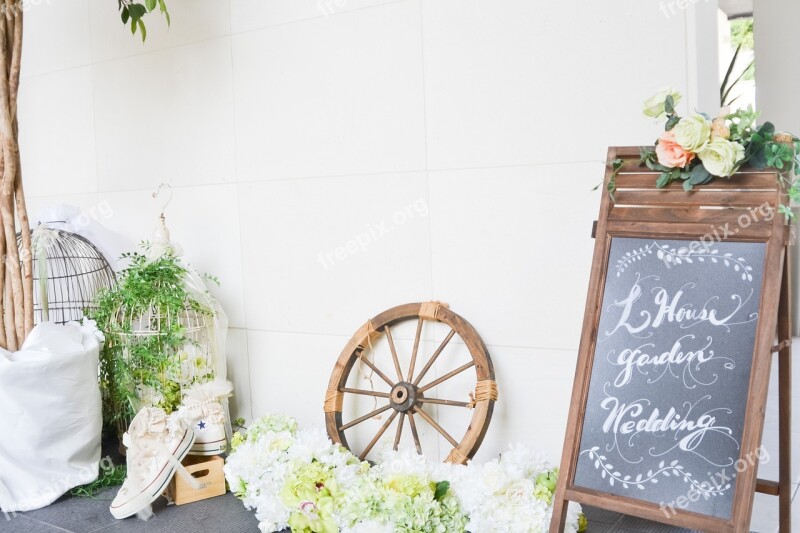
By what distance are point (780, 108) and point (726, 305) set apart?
3596mm

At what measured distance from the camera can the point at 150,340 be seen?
101 inches

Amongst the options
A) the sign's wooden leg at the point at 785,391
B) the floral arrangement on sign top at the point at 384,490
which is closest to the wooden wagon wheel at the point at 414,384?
the floral arrangement on sign top at the point at 384,490

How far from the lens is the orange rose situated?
1743mm

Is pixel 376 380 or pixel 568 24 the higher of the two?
pixel 568 24

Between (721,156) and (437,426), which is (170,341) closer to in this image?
(437,426)

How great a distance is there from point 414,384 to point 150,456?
2.81 ft

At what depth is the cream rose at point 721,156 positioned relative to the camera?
169cm

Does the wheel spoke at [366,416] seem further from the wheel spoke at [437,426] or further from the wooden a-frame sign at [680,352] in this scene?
the wooden a-frame sign at [680,352]

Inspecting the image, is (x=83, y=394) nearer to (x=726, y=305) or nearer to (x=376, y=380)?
(x=376, y=380)

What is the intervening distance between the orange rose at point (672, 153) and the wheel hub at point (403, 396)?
106 cm

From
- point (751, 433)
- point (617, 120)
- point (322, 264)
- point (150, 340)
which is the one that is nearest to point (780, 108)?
point (617, 120)

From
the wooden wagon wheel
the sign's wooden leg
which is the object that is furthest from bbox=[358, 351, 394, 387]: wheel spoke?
the sign's wooden leg

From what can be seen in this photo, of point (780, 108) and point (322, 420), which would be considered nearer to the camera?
point (322, 420)

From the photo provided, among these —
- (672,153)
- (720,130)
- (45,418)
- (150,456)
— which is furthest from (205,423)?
(720,130)
